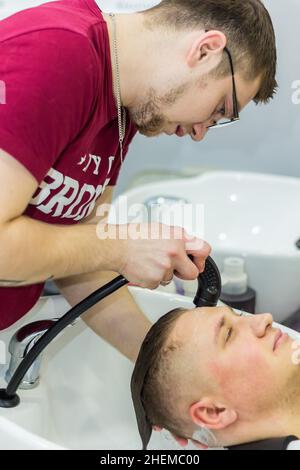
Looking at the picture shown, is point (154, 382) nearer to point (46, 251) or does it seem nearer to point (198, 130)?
point (46, 251)

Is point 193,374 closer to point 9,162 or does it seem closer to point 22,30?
point 9,162

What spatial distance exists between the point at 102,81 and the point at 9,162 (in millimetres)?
214

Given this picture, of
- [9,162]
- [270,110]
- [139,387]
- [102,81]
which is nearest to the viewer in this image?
[9,162]

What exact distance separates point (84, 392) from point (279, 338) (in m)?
0.41

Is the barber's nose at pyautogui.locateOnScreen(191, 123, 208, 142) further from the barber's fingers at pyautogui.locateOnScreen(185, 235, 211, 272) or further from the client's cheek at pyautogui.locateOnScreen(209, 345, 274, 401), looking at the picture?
the client's cheek at pyautogui.locateOnScreen(209, 345, 274, 401)

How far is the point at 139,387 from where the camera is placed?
3.74ft

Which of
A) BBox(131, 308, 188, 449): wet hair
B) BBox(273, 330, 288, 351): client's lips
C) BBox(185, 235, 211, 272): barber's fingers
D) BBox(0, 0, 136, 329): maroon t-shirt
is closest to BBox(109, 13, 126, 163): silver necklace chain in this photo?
BBox(0, 0, 136, 329): maroon t-shirt

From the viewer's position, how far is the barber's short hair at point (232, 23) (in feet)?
3.38

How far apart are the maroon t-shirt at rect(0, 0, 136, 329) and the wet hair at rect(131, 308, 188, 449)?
0.29m

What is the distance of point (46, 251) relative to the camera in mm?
960

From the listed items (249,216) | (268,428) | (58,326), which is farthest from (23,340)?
(249,216)

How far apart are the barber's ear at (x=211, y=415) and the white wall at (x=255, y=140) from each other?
2.60 feet

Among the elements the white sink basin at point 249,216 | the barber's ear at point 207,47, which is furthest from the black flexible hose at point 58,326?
the white sink basin at point 249,216

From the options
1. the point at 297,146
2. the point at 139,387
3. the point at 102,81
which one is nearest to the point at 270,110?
the point at 297,146
